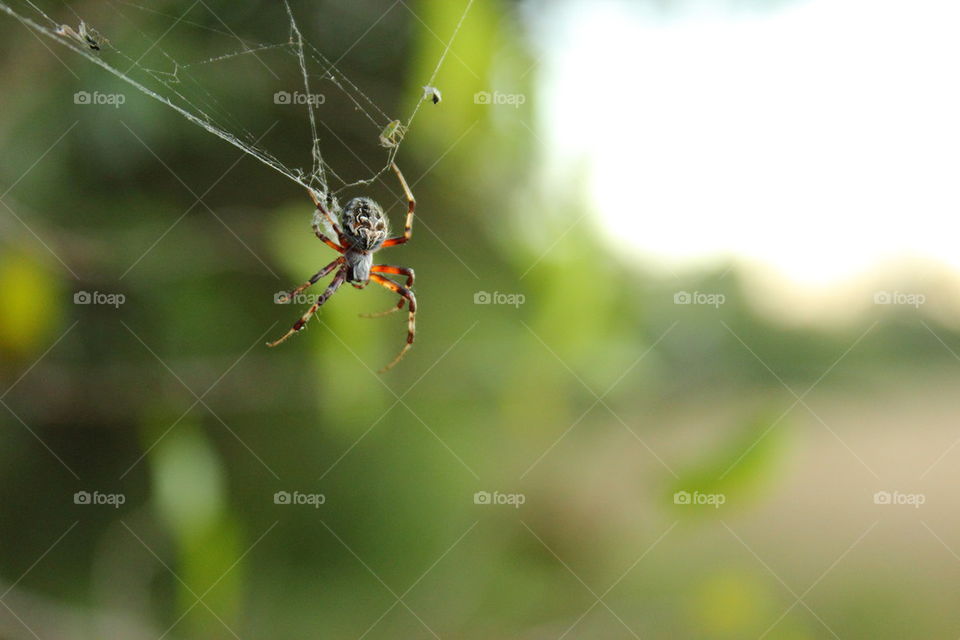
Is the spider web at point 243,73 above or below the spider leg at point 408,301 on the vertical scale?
above

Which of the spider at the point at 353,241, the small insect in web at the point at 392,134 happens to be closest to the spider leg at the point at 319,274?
the spider at the point at 353,241

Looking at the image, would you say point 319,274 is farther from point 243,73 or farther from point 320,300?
point 243,73

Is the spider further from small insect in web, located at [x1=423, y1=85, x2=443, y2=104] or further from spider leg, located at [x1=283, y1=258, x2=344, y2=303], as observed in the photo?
small insect in web, located at [x1=423, y1=85, x2=443, y2=104]

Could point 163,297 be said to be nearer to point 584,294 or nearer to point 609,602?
point 584,294

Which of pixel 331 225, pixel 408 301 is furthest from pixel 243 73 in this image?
pixel 408 301

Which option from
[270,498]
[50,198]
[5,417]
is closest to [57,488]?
[5,417]

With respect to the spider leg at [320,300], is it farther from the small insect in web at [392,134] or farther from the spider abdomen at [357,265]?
the small insect in web at [392,134]

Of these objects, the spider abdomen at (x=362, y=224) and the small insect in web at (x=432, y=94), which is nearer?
the small insect in web at (x=432, y=94)
